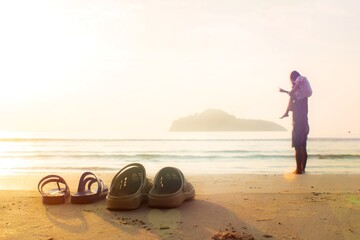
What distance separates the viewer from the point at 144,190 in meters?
4.33

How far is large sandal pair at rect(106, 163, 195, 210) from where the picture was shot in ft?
13.5

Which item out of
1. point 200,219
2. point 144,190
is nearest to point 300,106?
point 144,190

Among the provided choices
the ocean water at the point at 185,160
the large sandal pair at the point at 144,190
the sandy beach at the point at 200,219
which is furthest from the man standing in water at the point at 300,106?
the large sandal pair at the point at 144,190

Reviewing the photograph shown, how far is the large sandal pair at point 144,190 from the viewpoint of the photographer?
162 inches

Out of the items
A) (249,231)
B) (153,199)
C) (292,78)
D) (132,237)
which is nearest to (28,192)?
(153,199)

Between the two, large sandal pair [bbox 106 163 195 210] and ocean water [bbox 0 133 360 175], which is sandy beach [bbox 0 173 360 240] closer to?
large sandal pair [bbox 106 163 195 210]

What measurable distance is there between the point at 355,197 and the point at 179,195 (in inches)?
88.0

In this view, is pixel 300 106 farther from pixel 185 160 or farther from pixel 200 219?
pixel 185 160

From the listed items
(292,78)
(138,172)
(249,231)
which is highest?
(292,78)

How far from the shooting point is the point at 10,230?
3658 millimetres

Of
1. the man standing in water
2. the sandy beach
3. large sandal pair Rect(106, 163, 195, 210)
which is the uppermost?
the man standing in water

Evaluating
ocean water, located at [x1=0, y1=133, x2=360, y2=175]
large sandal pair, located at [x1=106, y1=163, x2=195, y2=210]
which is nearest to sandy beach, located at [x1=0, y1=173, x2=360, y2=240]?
large sandal pair, located at [x1=106, y1=163, x2=195, y2=210]

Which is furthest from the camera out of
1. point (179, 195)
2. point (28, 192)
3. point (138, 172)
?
point (28, 192)

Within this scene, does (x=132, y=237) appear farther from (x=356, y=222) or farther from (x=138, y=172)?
(x=356, y=222)
